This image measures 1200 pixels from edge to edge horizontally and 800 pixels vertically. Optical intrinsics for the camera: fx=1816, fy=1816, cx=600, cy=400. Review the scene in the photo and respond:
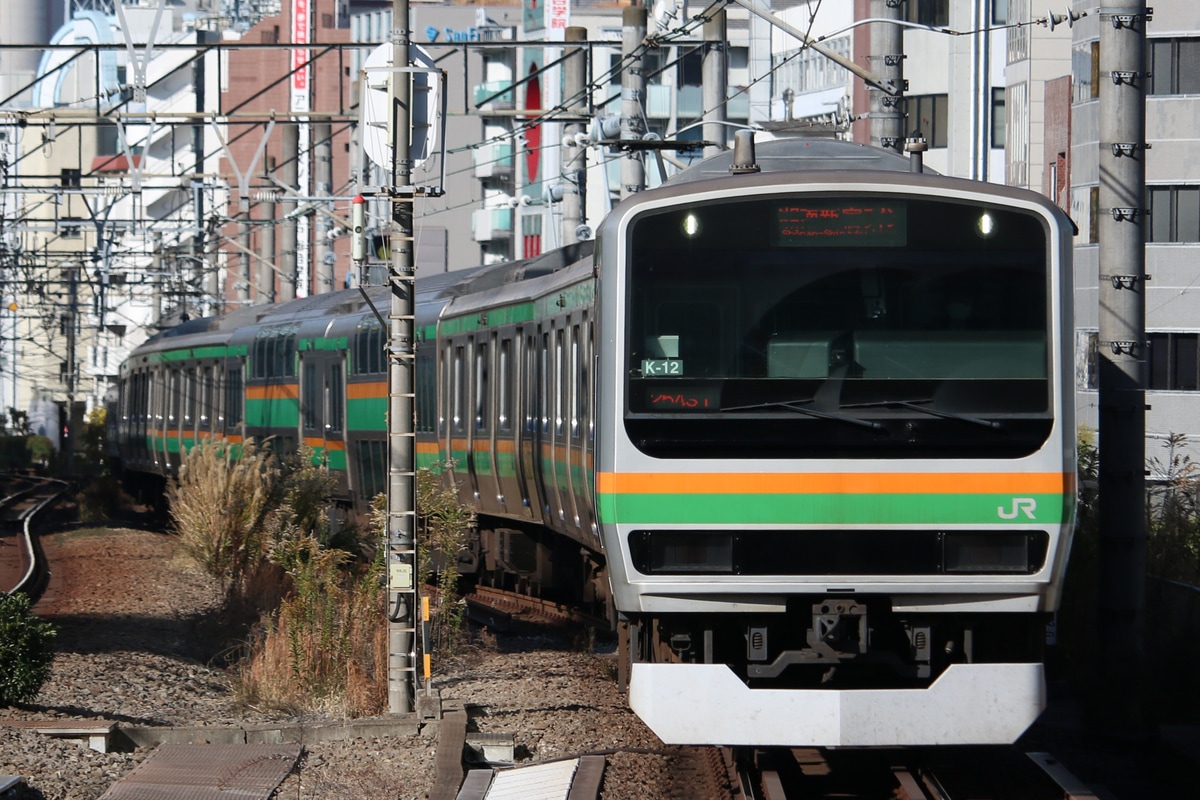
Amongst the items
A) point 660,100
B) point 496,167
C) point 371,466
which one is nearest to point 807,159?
point 371,466

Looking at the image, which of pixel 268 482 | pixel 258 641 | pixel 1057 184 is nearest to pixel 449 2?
pixel 1057 184

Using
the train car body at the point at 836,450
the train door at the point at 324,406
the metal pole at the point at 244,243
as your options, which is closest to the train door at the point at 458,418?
the train door at the point at 324,406

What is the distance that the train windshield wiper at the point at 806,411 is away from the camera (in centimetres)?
803

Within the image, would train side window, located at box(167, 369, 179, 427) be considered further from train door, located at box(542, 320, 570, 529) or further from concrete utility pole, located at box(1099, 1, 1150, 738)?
Result: concrete utility pole, located at box(1099, 1, 1150, 738)

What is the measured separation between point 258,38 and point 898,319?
90043mm

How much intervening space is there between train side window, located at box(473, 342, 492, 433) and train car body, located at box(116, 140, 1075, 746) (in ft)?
23.8

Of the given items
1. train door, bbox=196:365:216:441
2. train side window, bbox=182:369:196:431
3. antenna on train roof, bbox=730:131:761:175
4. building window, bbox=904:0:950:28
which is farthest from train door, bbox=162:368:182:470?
antenna on train roof, bbox=730:131:761:175

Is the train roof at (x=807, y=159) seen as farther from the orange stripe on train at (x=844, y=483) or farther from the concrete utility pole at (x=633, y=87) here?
the concrete utility pole at (x=633, y=87)

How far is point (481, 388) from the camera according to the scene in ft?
52.2

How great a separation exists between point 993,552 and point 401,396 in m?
4.08

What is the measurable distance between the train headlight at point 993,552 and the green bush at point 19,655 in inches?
205

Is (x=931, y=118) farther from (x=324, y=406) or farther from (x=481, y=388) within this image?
(x=481, y=388)

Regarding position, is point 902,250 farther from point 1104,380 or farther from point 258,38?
point 258,38

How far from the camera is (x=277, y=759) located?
9.27 meters
